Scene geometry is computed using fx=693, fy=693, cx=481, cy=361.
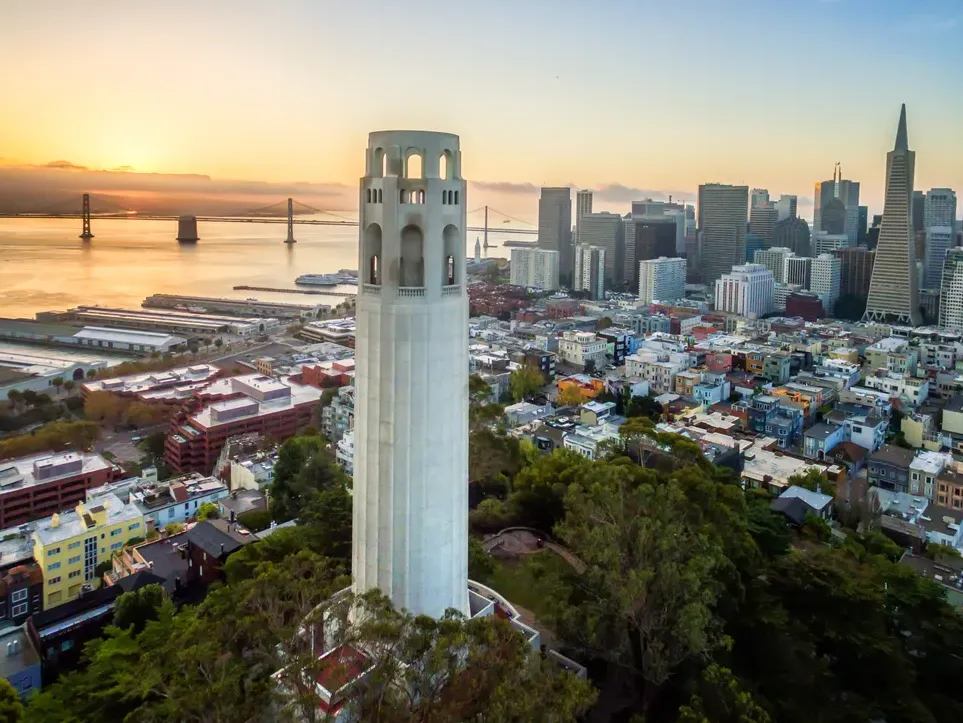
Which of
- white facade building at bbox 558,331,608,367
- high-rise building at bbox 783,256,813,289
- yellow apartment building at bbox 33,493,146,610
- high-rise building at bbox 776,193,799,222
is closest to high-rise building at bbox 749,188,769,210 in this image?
high-rise building at bbox 776,193,799,222

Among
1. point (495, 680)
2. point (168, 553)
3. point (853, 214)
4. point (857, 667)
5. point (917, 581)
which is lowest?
point (168, 553)

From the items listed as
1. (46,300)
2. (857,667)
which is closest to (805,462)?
(857,667)

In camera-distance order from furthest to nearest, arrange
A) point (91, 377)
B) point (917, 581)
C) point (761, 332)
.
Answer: point (761, 332) → point (91, 377) → point (917, 581)

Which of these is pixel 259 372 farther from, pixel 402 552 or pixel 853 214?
pixel 853 214

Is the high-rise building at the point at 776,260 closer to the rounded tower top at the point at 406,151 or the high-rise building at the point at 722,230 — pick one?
the high-rise building at the point at 722,230

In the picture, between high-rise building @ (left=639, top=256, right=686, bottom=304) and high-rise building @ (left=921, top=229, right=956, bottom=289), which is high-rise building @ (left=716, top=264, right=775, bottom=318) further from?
high-rise building @ (left=921, top=229, right=956, bottom=289)

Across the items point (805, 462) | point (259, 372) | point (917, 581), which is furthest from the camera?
point (259, 372)

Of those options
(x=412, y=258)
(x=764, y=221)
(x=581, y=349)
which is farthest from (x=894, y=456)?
(x=764, y=221)
